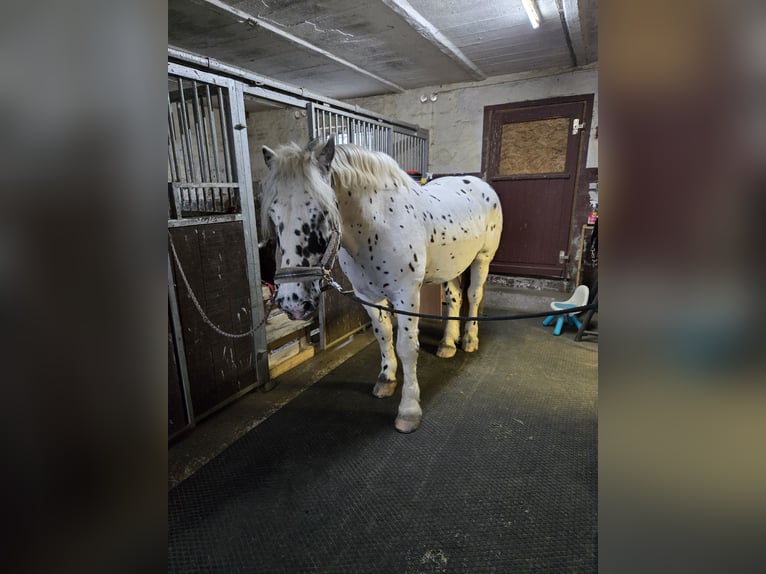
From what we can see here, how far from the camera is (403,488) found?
1499 mm

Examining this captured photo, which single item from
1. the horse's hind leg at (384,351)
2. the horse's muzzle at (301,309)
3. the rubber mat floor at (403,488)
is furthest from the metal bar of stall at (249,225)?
the horse's hind leg at (384,351)

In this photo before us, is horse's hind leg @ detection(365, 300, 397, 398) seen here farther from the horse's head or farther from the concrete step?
the concrete step

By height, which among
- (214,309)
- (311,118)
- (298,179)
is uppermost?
(311,118)

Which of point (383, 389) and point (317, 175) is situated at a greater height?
point (317, 175)

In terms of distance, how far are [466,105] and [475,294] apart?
236cm

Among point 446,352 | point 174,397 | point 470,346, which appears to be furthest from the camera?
point 470,346

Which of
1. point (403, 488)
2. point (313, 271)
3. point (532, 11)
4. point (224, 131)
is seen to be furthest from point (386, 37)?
point (403, 488)

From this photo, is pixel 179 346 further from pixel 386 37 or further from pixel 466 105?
pixel 466 105

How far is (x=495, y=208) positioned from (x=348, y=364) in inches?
63.1

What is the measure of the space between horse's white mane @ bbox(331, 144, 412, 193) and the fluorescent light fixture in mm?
1512

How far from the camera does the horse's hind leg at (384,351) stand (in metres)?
2.12
